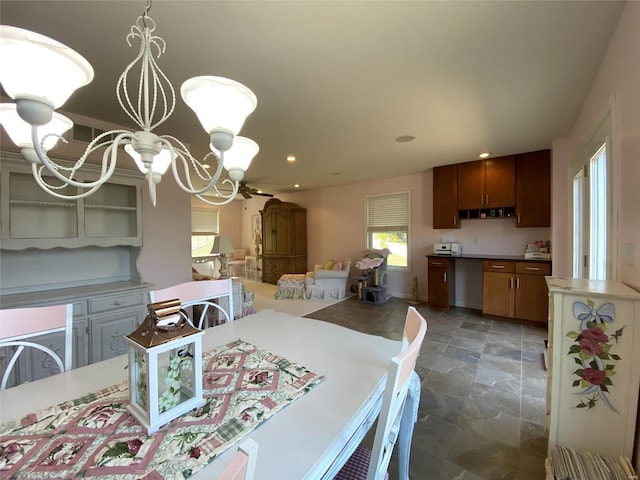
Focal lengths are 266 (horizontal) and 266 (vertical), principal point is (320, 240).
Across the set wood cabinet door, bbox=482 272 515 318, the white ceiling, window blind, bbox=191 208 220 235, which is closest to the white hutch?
the white ceiling

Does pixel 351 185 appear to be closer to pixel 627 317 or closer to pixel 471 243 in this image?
pixel 471 243

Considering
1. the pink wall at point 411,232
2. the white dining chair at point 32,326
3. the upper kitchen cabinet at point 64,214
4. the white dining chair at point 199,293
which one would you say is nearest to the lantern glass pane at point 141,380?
the white dining chair at point 32,326

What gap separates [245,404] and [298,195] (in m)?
6.44

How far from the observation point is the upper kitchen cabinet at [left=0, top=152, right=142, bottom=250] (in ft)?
6.55

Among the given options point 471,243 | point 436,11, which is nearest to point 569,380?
point 436,11

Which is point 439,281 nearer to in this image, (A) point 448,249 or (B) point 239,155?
(A) point 448,249

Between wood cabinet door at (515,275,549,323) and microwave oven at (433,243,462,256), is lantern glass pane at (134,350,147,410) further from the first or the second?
microwave oven at (433,243,462,256)

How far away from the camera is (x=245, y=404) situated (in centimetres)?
84

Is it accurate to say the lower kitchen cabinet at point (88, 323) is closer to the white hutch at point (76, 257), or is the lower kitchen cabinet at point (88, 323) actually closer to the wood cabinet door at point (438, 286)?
the white hutch at point (76, 257)

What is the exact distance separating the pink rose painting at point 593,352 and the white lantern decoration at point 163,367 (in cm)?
173

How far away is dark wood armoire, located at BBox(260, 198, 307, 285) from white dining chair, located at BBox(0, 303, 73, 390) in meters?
5.35

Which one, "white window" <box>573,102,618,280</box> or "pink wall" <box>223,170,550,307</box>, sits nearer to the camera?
"white window" <box>573,102,618,280</box>

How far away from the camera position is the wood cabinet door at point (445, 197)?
4469 millimetres

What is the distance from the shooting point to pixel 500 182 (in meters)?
4.09
